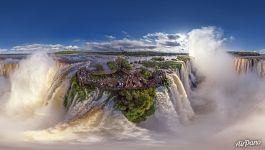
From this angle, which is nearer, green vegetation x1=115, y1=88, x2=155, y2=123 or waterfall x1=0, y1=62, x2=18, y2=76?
green vegetation x1=115, y1=88, x2=155, y2=123

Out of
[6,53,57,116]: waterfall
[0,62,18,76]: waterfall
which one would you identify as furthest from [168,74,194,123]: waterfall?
[0,62,18,76]: waterfall

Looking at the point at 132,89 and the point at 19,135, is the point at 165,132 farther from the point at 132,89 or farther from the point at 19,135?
the point at 19,135

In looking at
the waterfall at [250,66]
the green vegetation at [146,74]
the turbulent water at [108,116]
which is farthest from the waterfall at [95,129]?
the waterfall at [250,66]

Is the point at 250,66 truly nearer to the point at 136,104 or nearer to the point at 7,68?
the point at 136,104

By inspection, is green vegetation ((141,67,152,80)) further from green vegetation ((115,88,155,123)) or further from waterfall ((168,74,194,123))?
A: green vegetation ((115,88,155,123))

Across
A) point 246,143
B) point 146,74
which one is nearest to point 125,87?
point 146,74
